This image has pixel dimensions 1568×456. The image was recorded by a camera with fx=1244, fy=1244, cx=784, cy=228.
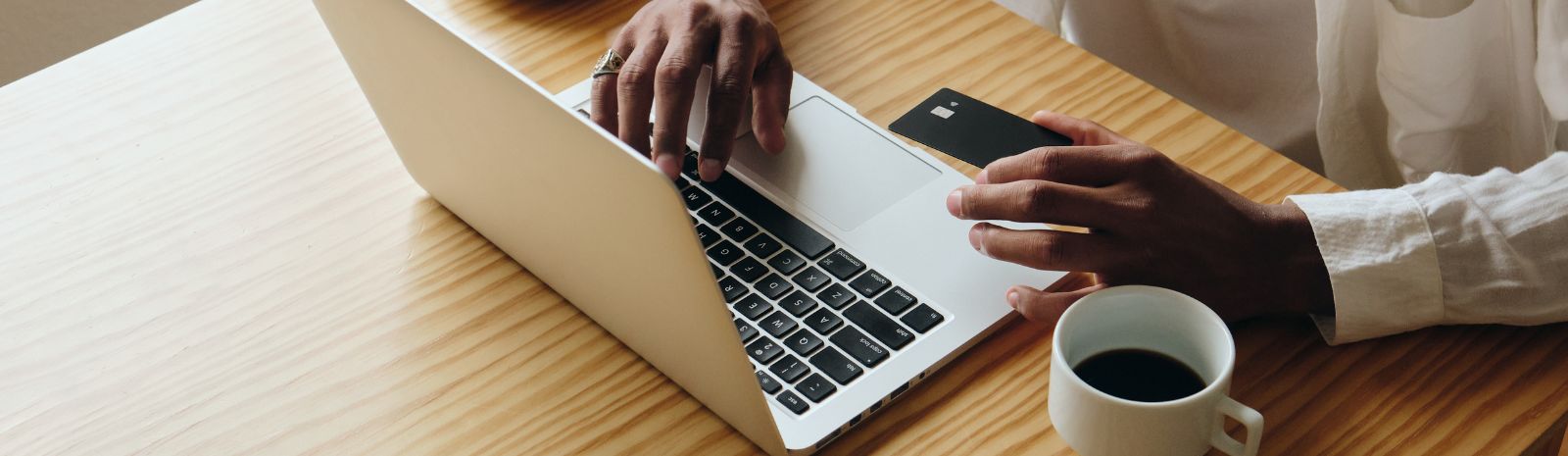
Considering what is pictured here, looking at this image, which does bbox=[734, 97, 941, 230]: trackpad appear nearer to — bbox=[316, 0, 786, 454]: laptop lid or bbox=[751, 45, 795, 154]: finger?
bbox=[751, 45, 795, 154]: finger

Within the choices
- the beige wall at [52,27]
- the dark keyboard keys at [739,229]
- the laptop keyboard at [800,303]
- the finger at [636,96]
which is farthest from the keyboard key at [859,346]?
the beige wall at [52,27]

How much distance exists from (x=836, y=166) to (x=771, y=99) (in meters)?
0.07

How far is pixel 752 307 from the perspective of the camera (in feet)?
2.27

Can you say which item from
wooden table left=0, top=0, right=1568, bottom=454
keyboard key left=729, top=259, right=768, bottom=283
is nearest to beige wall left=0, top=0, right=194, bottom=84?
wooden table left=0, top=0, right=1568, bottom=454

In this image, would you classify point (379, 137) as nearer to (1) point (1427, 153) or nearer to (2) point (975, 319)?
(2) point (975, 319)

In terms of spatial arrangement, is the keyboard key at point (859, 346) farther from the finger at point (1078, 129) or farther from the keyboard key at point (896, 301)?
the finger at point (1078, 129)

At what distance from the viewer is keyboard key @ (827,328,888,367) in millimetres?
651

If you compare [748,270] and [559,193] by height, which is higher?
[559,193]

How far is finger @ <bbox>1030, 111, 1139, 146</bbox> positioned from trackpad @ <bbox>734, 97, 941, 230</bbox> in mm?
81

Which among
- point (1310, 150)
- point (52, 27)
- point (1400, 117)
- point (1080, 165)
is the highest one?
point (1080, 165)

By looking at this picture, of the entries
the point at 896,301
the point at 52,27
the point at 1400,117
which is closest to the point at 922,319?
the point at 896,301

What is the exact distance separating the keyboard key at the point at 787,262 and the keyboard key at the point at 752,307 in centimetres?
3

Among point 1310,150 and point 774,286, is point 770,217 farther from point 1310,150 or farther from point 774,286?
point 1310,150

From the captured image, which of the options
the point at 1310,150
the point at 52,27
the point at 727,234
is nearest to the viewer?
the point at 727,234
